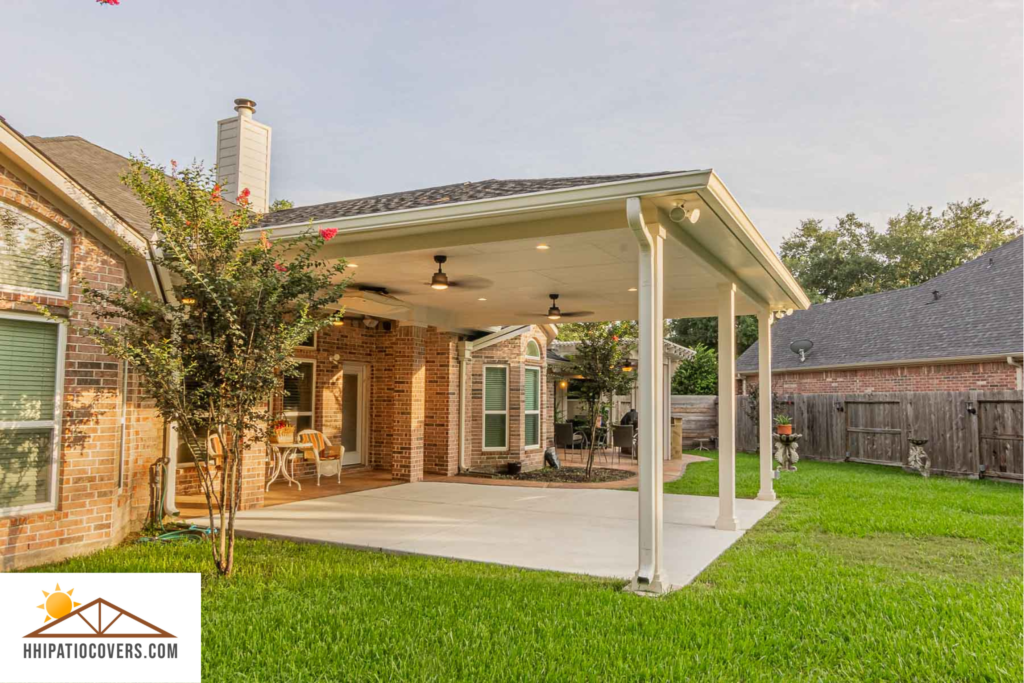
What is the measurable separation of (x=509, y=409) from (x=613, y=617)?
8846 mm

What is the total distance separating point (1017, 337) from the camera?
1297 centimetres

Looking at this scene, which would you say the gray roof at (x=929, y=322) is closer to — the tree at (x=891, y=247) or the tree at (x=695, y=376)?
the tree at (x=695, y=376)

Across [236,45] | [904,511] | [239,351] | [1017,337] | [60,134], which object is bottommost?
[904,511]

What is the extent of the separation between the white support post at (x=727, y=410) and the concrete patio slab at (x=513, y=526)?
26 centimetres

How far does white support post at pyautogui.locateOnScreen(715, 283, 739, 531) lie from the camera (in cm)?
714

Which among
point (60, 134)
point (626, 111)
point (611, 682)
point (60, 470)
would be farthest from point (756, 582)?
point (626, 111)

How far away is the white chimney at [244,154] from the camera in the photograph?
10328mm

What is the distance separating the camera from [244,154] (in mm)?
10336

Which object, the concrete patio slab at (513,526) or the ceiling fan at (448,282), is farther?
the ceiling fan at (448,282)

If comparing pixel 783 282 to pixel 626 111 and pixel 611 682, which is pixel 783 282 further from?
pixel 626 111

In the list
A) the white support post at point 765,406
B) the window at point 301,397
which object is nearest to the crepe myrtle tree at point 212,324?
the window at point 301,397

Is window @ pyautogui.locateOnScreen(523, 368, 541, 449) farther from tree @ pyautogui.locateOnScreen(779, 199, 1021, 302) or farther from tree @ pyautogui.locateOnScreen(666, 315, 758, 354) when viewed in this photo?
tree @ pyautogui.locateOnScreen(779, 199, 1021, 302)

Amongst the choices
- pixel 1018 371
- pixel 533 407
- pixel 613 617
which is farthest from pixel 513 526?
pixel 1018 371

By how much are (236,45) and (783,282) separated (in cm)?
790
